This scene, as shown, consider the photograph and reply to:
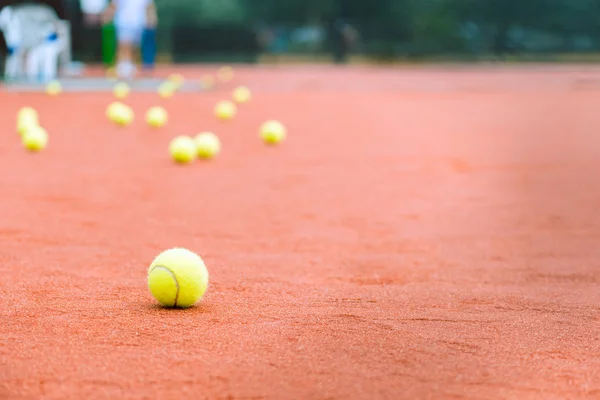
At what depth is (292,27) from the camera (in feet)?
92.5

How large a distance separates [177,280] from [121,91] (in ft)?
39.2

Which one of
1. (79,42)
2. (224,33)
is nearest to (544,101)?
(224,33)

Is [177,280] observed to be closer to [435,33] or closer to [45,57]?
[45,57]

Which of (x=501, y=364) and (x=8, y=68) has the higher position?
(x=501, y=364)

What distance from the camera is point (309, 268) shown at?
13.0 ft

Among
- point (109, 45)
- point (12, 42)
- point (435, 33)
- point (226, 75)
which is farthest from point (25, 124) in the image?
point (435, 33)

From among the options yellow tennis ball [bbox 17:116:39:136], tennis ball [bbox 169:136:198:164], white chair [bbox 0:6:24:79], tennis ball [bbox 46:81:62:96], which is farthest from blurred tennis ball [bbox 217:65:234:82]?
tennis ball [bbox 169:136:198:164]

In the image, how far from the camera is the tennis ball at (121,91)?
14.6m

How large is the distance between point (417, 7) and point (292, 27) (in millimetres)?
4105

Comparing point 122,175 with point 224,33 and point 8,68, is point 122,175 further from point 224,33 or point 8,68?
point 224,33

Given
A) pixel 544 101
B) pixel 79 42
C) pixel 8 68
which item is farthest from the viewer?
pixel 79 42

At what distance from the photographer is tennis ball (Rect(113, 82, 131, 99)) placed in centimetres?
1457

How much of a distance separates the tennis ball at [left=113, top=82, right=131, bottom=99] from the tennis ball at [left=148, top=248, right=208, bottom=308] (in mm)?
11580

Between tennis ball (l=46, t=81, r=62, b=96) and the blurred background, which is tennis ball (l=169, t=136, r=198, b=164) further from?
the blurred background
